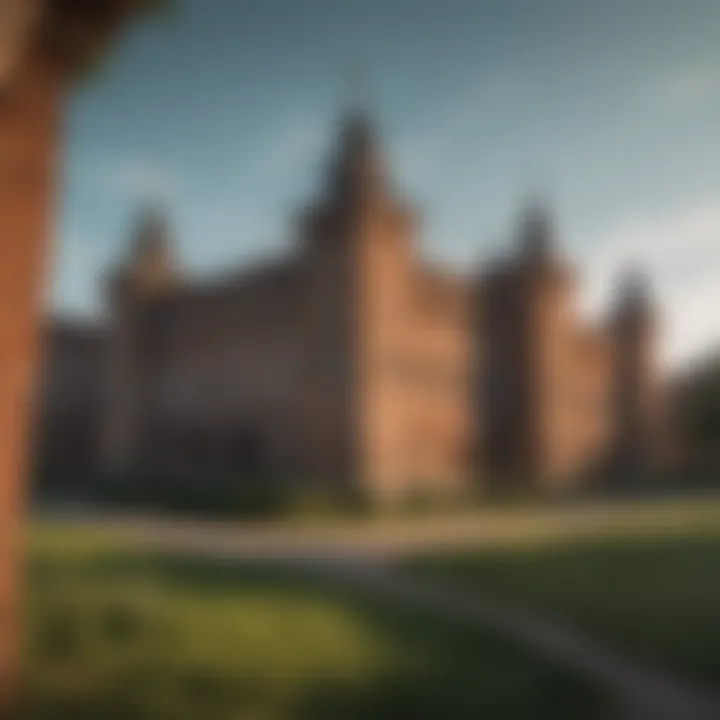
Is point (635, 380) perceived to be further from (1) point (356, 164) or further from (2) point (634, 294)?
(1) point (356, 164)

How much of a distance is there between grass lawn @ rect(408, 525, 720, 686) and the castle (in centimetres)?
17

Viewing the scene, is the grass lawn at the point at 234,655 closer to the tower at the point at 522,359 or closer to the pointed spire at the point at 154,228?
the tower at the point at 522,359

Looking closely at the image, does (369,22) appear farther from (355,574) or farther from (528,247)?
(355,574)

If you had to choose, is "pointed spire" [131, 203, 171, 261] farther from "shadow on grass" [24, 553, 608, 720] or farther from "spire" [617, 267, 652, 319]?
"spire" [617, 267, 652, 319]

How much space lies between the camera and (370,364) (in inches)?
73.0

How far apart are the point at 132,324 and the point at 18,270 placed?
262mm

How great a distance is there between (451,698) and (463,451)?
0.51 m

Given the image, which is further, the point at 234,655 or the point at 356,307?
the point at 356,307

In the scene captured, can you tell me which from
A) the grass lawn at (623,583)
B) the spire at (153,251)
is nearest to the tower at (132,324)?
the spire at (153,251)

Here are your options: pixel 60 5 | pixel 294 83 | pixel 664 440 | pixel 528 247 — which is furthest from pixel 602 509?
pixel 60 5

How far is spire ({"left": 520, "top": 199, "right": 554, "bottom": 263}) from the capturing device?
6.11ft

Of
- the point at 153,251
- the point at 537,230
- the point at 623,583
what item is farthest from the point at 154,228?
the point at 623,583

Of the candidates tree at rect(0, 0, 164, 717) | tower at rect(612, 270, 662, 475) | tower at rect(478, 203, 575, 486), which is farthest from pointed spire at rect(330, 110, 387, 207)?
tower at rect(612, 270, 662, 475)

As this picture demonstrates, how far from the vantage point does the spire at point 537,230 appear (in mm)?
1863
